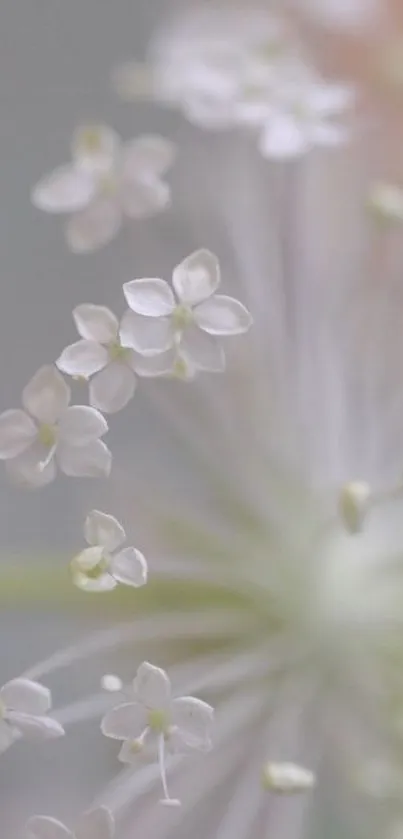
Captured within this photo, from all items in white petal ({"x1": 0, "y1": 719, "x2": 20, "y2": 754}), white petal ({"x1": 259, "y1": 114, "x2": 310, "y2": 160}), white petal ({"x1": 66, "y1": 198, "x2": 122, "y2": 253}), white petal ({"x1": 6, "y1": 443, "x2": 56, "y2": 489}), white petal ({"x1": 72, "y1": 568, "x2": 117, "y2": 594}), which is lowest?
white petal ({"x1": 0, "y1": 719, "x2": 20, "y2": 754})

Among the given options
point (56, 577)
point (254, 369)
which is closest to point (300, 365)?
point (254, 369)

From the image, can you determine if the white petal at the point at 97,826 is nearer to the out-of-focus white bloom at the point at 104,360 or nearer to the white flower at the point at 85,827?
the white flower at the point at 85,827

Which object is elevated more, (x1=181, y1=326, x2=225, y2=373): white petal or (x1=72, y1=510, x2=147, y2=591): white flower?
(x1=181, y1=326, x2=225, y2=373): white petal

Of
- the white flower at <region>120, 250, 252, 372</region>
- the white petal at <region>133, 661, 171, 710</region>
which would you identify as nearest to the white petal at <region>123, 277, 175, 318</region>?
the white flower at <region>120, 250, 252, 372</region>

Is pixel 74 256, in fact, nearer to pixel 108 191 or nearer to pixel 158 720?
pixel 108 191

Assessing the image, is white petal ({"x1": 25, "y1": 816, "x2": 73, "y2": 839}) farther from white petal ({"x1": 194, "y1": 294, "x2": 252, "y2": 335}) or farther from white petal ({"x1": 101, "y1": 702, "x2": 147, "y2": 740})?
white petal ({"x1": 194, "y1": 294, "x2": 252, "y2": 335})

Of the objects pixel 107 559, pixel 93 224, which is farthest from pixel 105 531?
pixel 93 224
